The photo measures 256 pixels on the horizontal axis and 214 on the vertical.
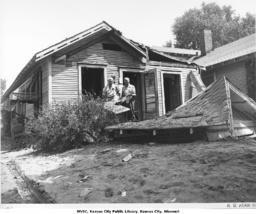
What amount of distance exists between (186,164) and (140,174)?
2.62 ft

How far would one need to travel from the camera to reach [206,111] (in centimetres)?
629

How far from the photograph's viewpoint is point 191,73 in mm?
11109

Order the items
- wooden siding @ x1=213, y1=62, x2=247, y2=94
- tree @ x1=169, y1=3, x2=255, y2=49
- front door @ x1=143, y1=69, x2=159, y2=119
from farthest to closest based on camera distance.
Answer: tree @ x1=169, y1=3, x2=255, y2=49
wooden siding @ x1=213, y1=62, x2=247, y2=94
front door @ x1=143, y1=69, x2=159, y2=119

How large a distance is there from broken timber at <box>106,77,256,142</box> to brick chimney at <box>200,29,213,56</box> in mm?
10882

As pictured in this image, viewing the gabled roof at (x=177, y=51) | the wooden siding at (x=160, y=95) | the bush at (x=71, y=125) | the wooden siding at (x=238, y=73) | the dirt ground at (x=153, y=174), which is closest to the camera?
the dirt ground at (x=153, y=174)

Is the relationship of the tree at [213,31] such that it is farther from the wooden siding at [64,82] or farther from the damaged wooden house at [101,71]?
the wooden siding at [64,82]

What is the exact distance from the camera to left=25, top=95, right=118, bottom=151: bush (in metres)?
6.37

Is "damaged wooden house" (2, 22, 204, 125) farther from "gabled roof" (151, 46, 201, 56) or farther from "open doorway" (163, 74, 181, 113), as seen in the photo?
"gabled roof" (151, 46, 201, 56)

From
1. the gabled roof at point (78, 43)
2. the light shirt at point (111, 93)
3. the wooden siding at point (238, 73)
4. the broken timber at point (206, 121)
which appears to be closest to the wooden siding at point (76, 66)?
the gabled roof at point (78, 43)

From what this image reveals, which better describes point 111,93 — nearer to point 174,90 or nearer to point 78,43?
point 78,43

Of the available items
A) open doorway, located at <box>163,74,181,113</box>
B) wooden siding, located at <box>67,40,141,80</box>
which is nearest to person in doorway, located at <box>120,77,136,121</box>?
wooden siding, located at <box>67,40,141,80</box>

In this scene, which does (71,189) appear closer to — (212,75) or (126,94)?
(126,94)

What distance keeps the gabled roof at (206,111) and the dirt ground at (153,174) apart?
0.53m

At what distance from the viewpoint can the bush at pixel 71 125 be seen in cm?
637
